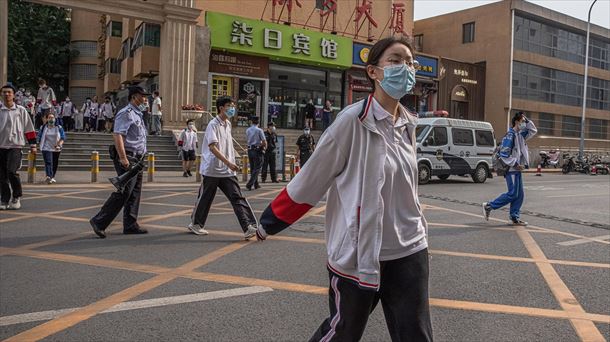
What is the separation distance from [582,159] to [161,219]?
3060 centimetres

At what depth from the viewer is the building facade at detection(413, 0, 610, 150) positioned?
37.1m

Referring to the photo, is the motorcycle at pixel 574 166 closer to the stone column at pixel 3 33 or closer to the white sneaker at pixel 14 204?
the stone column at pixel 3 33

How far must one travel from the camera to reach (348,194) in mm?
2465

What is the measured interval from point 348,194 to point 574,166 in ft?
107

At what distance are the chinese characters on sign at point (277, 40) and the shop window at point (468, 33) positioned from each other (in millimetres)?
14419

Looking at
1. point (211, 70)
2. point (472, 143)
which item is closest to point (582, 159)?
point (472, 143)

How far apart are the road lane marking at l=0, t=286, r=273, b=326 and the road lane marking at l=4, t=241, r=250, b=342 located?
0.28 feet

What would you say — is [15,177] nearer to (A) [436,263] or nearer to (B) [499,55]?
(A) [436,263]

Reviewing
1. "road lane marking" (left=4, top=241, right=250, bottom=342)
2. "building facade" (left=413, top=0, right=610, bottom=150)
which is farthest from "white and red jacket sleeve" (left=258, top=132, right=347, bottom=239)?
"building facade" (left=413, top=0, right=610, bottom=150)

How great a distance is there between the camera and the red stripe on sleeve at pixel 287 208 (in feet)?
8.29

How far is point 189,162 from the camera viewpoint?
696 inches

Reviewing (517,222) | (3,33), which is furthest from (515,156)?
(3,33)

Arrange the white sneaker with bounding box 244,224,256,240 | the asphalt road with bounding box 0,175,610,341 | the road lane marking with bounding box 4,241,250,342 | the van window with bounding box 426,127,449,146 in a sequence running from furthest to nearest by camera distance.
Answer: the van window with bounding box 426,127,449,146
the white sneaker with bounding box 244,224,256,240
the asphalt road with bounding box 0,175,610,341
the road lane marking with bounding box 4,241,250,342

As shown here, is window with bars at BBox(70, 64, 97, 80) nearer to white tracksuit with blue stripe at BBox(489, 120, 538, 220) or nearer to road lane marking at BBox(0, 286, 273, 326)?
white tracksuit with blue stripe at BBox(489, 120, 538, 220)
